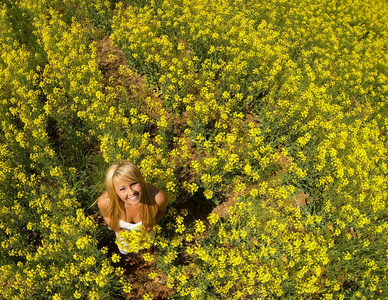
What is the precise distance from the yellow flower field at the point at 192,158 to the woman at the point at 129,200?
315 mm

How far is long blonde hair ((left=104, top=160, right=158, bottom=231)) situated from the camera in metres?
2.76

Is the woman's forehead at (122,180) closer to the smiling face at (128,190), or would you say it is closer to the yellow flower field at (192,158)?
the smiling face at (128,190)

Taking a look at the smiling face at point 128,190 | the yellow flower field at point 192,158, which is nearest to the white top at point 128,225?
the yellow flower field at point 192,158

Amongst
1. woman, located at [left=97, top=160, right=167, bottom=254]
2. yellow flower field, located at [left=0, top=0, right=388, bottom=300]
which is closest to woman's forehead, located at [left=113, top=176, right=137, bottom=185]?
woman, located at [left=97, top=160, right=167, bottom=254]

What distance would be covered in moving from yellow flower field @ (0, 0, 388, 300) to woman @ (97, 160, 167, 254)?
0.32 metres

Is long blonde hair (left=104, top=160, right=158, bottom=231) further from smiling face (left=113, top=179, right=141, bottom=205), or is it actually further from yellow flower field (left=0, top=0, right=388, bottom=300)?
yellow flower field (left=0, top=0, right=388, bottom=300)

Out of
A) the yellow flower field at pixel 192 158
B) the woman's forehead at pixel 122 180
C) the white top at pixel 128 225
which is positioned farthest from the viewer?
the yellow flower field at pixel 192 158

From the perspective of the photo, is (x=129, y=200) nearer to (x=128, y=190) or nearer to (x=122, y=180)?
(x=128, y=190)

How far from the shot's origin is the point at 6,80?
18.4 ft

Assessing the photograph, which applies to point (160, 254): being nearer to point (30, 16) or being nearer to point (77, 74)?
point (77, 74)

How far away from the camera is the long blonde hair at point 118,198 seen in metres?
2.76

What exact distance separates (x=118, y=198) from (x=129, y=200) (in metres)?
0.16

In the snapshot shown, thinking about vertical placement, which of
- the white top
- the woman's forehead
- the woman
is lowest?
the white top

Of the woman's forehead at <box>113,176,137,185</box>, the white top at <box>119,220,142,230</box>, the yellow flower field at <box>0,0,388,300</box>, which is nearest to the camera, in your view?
the woman's forehead at <box>113,176,137,185</box>
